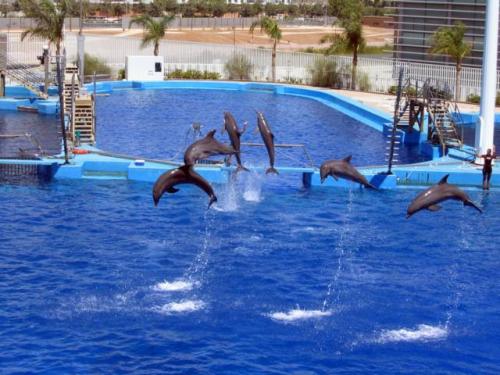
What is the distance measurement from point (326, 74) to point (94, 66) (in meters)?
10.2

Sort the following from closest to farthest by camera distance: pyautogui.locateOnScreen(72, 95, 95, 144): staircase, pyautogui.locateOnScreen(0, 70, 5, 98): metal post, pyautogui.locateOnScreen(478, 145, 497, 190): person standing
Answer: pyautogui.locateOnScreen(478, 145, 497, 190): person standing < pyautogui.locateOnScreen(72, 95, 95, 144): staircase < pyautogui.locateOnScreen(0, 70, 5, 98): metal post

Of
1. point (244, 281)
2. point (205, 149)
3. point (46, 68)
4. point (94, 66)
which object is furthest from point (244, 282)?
point (94, 66)

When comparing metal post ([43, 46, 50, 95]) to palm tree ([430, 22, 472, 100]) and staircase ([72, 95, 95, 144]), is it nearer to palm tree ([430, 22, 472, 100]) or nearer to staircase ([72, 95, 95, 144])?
staircase ([72, 95, 95, 144])

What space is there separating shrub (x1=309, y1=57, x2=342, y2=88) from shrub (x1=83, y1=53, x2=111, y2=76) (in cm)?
935

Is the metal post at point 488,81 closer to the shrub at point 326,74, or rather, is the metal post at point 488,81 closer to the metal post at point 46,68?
the metal post at point 46,68

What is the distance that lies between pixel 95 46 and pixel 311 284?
3592cm

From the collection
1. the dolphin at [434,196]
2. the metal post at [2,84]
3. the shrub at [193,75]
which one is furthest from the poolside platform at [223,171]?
the shrub at [193,75]

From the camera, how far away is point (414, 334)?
504 inches

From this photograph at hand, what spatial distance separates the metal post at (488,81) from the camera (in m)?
22.7

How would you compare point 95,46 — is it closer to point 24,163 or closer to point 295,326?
point 24,163

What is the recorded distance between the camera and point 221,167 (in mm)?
21609

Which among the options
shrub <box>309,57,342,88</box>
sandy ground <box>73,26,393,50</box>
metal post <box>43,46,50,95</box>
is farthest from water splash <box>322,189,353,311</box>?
sandy ground <box>73,26,393,50</box>

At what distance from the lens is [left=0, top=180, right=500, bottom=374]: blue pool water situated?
1202cm

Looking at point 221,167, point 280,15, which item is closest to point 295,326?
point 221,167
